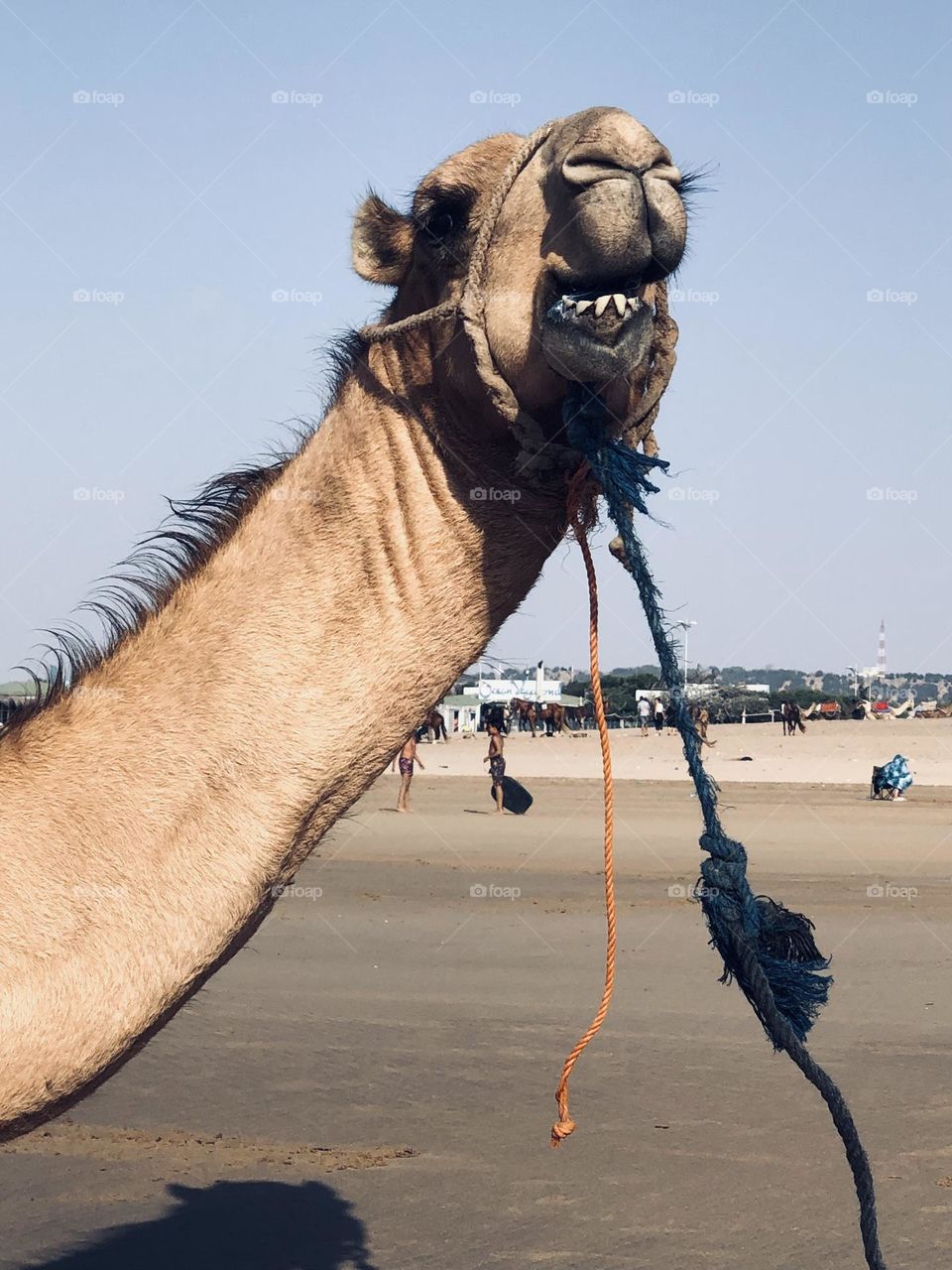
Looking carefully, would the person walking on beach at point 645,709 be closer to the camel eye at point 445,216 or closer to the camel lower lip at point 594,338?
the camel eye at point 445,216

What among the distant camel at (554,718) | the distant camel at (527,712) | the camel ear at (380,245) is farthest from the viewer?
the distant camel at (554,718)

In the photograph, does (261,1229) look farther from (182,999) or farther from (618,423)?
(618,423)

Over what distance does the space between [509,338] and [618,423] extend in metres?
0.28

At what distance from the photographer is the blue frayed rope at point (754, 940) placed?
10.5ft

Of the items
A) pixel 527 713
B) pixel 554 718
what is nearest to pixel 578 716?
pixel 554 718

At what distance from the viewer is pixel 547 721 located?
7356 cm

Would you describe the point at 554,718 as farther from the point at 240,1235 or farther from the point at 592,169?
the point at 592,169

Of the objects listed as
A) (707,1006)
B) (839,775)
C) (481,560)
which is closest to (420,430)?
(481,560)

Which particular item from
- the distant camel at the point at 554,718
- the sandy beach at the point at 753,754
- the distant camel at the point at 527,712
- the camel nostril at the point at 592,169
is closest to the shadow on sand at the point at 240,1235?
the camel nostril at the point at 592,169

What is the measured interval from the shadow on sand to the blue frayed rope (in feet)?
10.6

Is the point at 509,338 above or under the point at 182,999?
above

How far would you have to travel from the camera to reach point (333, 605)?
2990mm

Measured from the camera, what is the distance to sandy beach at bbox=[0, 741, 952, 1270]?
627cm

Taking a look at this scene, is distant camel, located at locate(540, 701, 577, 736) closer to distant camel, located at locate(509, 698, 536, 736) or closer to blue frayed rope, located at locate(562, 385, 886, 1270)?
distant camel, located at locate(509, 698, 536, 736)
